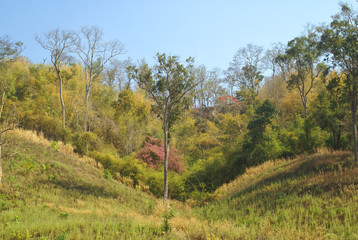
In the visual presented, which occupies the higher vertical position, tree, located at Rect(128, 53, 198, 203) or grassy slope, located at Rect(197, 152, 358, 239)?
tree, located at Rect(128, 53, 198, 203)

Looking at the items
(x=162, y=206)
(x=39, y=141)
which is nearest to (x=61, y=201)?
(x=162, y=206)

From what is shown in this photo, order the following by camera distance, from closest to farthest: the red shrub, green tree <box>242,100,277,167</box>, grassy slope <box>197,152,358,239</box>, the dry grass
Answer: grassy slope <box>197,152,358,239</box>, the dry grass, green tree <box>242,100,277,167</box>, the red shrub

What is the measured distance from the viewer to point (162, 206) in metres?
12.6

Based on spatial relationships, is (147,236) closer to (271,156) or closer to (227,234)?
(227,234)

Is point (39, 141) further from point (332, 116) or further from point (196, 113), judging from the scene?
point (196, 113)

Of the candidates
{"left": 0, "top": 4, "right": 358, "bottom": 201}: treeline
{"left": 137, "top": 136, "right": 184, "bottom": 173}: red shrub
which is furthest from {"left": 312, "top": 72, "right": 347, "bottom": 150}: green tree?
{"left": 137, "top": 136, "right": 184, "bottom": 173}: red shrub

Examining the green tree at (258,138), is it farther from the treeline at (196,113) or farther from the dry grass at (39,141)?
the dry grass at (39,141)

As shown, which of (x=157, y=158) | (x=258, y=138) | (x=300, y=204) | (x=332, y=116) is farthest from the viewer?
(x=157, y=158)

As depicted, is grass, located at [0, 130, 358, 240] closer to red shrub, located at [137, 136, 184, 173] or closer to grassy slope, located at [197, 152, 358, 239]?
grassy slope, located at [197, 152, 358, 239]

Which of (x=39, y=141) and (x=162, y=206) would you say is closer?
(x=162, y=206)

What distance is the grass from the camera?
22.6 feet

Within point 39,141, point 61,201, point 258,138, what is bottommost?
point 61,201

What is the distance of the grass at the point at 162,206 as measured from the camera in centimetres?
688

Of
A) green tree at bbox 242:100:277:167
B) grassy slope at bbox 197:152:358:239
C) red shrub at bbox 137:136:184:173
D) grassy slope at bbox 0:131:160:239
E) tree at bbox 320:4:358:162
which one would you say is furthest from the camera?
red shrub at bbox 137:136:184:173
